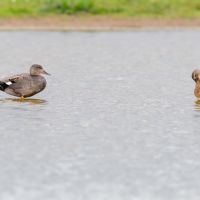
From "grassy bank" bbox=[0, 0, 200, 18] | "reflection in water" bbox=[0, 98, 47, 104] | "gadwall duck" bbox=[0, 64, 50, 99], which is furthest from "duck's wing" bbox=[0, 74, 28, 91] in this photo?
"grassy bank" bbox=[0, 0, 200, 18]

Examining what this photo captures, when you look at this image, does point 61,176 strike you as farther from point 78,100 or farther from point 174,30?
point 174,30

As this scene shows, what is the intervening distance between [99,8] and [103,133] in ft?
70.2

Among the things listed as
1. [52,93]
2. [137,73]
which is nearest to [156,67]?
[137,73]

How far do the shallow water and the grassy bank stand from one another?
391 inches

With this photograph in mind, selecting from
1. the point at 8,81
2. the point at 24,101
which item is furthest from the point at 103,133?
the point at 8,81

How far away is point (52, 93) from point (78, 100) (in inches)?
46.2

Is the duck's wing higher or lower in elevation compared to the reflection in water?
higher

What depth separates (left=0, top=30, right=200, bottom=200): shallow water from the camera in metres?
8.51

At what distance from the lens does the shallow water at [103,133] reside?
8508mm

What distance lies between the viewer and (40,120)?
40.2ft

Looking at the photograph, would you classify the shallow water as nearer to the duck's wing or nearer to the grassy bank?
the duck's wing

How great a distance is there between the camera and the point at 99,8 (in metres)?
32.3

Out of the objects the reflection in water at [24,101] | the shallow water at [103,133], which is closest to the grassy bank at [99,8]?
the shallow water at [103,133]

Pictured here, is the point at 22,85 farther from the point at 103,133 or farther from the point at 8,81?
the point at 103,133
